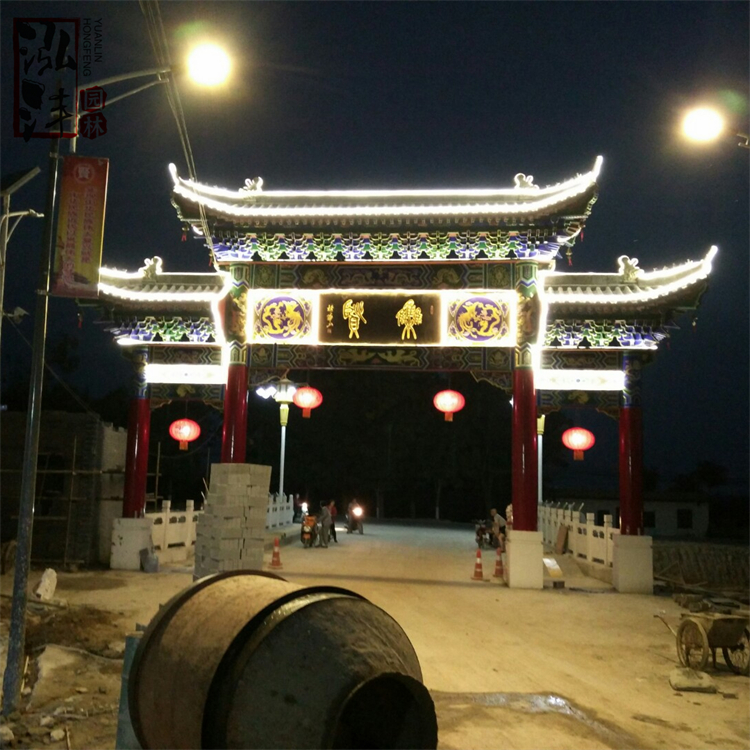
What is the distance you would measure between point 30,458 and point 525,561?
31.4 feet

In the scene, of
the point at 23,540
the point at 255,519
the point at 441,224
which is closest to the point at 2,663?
the point at 23,540

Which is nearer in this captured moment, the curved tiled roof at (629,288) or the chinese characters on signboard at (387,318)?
the curved tiled roof at (629,288)

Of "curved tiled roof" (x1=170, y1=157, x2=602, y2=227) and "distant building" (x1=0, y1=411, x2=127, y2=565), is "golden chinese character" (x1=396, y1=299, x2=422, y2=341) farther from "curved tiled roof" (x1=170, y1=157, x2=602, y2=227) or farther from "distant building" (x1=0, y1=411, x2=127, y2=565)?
"distant building" (x1=0, y1=411, x2=127, y2=565)

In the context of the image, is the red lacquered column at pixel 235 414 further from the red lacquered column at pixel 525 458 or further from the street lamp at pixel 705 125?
the street lamp at pixel 705 125

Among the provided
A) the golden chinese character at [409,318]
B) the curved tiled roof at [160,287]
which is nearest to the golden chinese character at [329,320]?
the golden chinese character at [409,318]

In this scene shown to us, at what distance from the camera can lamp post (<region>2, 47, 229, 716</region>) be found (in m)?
6.15

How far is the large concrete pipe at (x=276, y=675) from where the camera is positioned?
2.97 meters

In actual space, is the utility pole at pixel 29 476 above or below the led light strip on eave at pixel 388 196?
below

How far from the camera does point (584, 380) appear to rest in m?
14.1

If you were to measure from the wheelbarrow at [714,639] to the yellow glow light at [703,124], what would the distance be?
17.1ft

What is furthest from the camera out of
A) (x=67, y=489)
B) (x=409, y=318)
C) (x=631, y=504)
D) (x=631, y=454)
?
(x=67, y=489)

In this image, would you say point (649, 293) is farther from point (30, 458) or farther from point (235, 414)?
point (30, 458)

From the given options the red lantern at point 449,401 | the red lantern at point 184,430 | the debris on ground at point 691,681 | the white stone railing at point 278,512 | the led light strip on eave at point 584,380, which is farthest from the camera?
the white stone railing at point 278,512

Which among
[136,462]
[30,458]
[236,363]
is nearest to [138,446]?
[136,462]
